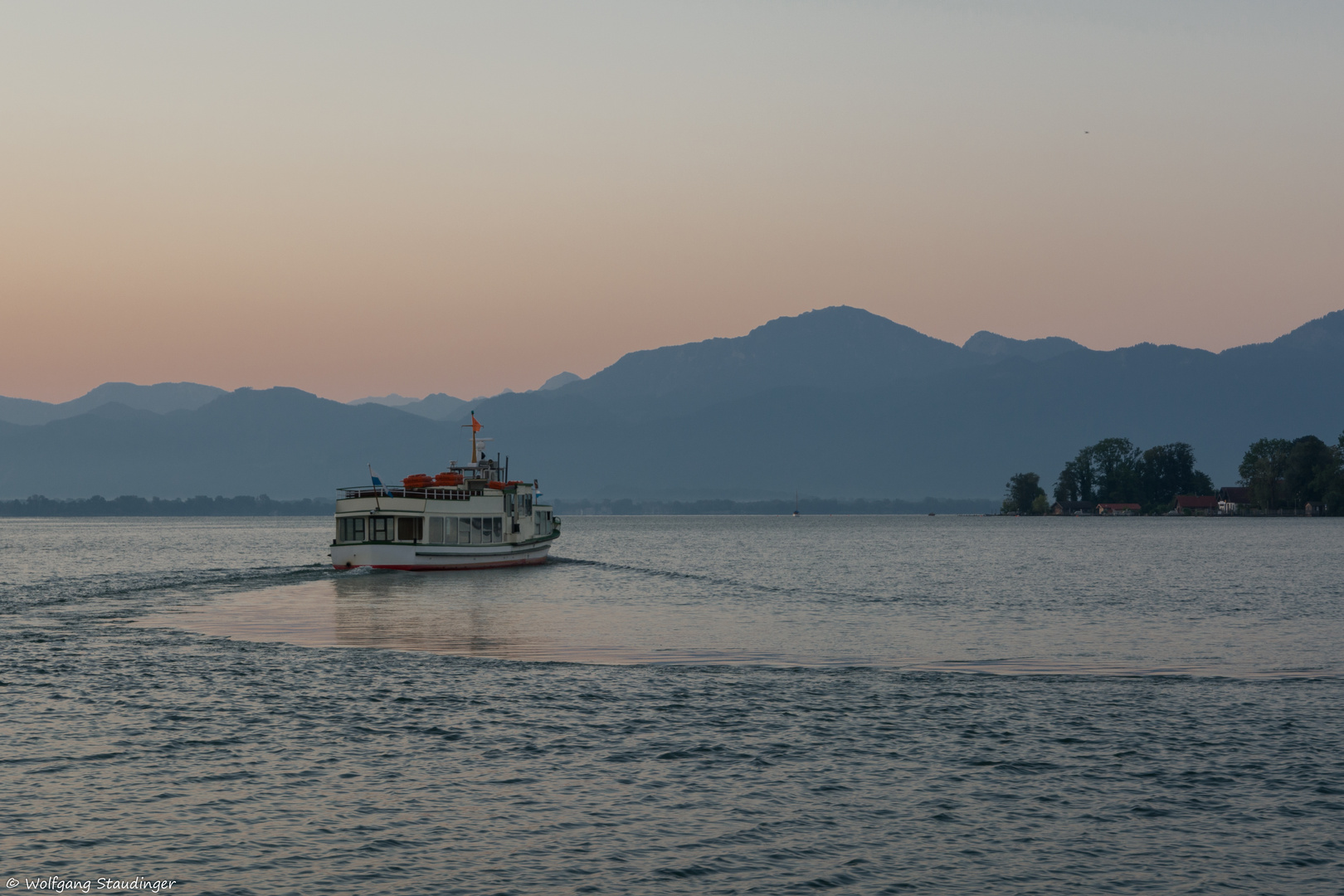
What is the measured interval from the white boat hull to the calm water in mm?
28867

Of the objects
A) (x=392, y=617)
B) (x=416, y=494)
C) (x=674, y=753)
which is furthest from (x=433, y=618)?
(x=674, y=753)

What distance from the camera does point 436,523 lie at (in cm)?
9062

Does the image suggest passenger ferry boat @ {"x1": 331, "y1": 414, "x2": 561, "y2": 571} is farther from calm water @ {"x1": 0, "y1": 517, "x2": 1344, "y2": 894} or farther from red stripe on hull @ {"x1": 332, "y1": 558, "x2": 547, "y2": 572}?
calm water @ {"x1": 0, "y1": 517, "x2": 1344, "y2": 894}

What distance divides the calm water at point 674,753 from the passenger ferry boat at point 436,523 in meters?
29.0

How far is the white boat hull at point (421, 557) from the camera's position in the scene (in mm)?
86938

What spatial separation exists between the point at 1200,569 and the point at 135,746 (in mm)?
100492

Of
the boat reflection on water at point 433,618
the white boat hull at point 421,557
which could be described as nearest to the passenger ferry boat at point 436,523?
the white boat hull at point 421,557

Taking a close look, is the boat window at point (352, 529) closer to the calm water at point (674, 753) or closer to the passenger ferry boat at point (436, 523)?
the passenger ferry boat at point (436, 523)

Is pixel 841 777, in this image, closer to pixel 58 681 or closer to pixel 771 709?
pixel 771 709

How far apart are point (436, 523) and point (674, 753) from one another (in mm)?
68318

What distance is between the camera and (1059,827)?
19.3m

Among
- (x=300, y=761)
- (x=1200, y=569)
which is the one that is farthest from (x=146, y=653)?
(x=1200, y=569)

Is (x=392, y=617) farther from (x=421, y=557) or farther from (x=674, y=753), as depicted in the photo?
(x=674, y=753)

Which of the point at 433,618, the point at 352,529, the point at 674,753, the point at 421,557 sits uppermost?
the point at 352,529
